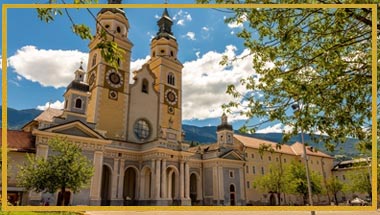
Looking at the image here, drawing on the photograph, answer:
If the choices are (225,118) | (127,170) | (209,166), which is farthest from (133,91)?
(225,118)

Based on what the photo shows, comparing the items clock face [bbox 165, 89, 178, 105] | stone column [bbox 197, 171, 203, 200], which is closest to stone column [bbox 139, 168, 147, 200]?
stone column [bbox 197, 171, 203, 200]

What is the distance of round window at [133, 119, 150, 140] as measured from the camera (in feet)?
79.8

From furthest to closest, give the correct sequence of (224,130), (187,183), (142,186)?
1. (187,183)
2. (142,186)
3. (224,130)

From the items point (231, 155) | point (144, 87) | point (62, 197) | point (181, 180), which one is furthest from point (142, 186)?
point (62, 197)

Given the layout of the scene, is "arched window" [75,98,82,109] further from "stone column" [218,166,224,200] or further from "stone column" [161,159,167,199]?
"stone column" [218,166,224,200]

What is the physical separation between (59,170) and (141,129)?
14343 mm

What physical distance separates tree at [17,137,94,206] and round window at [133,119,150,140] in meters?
11.9

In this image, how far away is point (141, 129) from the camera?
81.3 ft

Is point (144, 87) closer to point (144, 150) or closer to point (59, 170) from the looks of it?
point (144, 150)

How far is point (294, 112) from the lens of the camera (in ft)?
14.9

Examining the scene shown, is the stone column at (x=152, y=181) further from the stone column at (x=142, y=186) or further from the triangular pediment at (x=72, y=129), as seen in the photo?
the triangular pediment at (x=72, y=129)

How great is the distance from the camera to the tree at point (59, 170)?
835cm

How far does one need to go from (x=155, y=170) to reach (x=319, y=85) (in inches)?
776

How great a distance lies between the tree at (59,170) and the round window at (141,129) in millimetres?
11863
